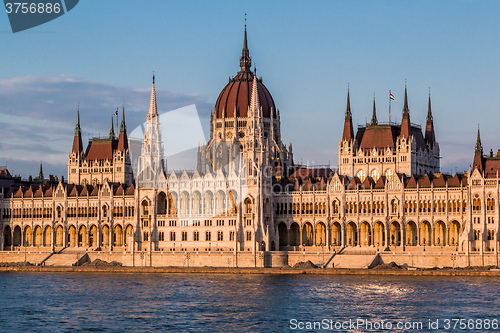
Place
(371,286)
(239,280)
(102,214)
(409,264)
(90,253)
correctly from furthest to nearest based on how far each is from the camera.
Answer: (102,214) → (90,253) → (409,264) → (239,280) → (371,286)

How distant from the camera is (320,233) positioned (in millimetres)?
161000

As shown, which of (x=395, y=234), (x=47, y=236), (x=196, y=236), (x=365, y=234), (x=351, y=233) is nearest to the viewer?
(x=395, y=234)

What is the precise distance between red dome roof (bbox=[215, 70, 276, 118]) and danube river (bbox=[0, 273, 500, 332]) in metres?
53.2

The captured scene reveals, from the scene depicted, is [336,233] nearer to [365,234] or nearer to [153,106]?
[365,234]

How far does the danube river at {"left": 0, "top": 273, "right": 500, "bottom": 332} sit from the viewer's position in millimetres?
88312

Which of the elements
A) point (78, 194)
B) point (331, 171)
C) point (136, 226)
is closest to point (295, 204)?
point (331, 171)

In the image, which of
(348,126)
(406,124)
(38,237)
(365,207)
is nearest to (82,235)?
(38,237)

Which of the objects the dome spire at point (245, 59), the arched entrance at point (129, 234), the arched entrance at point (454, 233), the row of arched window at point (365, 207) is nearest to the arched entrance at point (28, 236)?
the arched entrance at point (129, 234)

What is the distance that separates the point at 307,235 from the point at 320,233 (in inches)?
81.9

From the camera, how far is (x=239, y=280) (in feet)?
421

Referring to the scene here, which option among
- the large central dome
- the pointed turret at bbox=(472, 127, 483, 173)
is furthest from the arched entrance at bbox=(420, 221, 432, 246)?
the large central dome

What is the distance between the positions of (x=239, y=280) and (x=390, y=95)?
166 feet

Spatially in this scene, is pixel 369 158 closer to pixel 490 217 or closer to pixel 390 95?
pixel 390 95

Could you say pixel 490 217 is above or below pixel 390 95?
below
